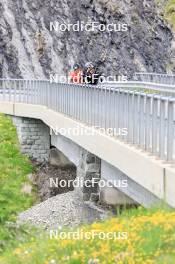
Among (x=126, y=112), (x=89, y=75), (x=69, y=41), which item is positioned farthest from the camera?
(x=69, y=41)

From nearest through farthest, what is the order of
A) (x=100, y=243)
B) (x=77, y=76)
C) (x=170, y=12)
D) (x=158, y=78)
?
1. (x=100, y=243)
2. (x=77, y=76)
3. (x=158, y=78)
4. (x=170, y=12)

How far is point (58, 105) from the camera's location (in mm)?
27016

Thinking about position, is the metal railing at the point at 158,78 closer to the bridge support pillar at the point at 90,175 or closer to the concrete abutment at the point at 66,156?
the concrete abutment at the point at 66,156

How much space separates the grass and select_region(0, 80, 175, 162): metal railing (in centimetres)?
140

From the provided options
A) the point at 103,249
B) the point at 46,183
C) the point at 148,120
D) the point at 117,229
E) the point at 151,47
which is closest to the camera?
the point at 103,249

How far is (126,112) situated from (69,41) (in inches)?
1447

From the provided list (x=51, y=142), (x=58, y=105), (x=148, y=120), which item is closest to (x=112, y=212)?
(x=148, y=120)

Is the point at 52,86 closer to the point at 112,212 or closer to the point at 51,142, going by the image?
the point at 51,142

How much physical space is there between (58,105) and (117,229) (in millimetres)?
16854

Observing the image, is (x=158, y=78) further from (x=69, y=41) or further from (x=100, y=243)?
(x=100, y=243)

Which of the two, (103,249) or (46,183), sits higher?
(103,249)

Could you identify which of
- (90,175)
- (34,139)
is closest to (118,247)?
(90,175)

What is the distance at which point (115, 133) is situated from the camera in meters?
16.7

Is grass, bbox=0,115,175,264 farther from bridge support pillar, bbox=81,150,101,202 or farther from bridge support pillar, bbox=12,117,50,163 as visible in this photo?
bridge support pillar, bbox=12,117,50,163
